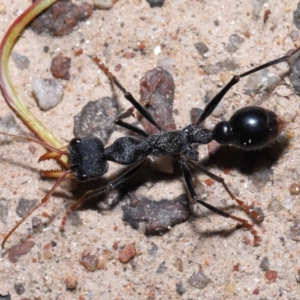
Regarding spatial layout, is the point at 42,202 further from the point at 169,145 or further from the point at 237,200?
the point at 237,200

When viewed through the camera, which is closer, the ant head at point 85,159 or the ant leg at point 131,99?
the ant head at point 85,159

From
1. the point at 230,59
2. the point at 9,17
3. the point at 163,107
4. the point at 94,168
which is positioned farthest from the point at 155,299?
the point at 9,17

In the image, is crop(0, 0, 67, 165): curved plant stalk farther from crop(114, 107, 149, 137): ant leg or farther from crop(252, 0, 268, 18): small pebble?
crop(252, 0, 268, 18): small pebble

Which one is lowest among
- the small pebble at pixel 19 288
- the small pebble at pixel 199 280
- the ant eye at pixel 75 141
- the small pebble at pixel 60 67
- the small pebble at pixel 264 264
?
the small pebble at pixel 19 288

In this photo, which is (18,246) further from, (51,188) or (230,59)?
(230,59)

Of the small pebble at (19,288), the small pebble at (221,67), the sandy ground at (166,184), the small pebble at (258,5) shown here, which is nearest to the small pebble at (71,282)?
the sandy ground at (166,184)

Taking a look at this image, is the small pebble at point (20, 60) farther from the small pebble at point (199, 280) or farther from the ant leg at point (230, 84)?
the small pebble at point (199, 280)

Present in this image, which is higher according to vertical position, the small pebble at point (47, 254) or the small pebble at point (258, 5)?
the small pebble at point (258, 5)
